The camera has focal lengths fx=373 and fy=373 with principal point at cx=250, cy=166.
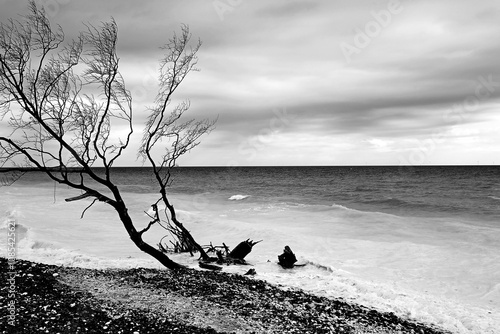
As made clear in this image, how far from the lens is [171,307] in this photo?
654 cm

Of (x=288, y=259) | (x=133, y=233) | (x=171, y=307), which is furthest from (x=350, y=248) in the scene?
(x=171, y=307)

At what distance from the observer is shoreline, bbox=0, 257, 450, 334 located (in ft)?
18.8

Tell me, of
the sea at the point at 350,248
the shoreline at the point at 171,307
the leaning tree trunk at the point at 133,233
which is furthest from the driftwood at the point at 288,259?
the leaning tree trunk at the point at 133,233

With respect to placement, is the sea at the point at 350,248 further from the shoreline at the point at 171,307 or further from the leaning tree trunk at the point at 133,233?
the shoreline at the point at 171,307

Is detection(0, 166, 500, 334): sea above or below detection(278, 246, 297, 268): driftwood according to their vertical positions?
below

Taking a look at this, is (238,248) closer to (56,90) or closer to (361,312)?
(361,312)

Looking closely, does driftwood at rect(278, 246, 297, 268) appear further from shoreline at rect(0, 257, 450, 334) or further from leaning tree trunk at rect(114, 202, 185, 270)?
leaning tree trunk at rect(114, 202, 185, 270)

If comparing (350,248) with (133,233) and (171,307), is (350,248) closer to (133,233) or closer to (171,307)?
(133,233)

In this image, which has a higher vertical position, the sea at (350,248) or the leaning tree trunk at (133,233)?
the leaning tree trunk at (133,233)

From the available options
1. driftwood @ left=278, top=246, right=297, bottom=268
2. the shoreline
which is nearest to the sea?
driftwood @ left=278, top=246, right=297, bottom=268

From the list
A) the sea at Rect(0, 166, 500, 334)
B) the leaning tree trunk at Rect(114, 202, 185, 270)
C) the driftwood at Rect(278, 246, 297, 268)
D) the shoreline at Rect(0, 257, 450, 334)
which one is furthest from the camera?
the driftwood at Rect(278, 246, 297, 268)

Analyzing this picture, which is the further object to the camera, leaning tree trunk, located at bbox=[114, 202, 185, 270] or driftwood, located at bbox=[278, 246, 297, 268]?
driftwood, located at bbox=[278, 246, 297, 268]

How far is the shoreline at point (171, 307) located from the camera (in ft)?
18.8

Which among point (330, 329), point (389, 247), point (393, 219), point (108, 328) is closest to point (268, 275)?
point (330, 329)
